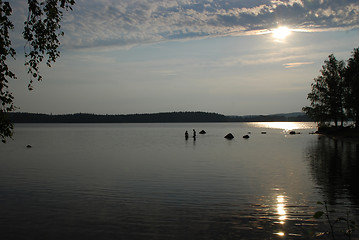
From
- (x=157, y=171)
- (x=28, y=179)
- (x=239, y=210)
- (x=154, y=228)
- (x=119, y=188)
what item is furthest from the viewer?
(x=157, y=171)

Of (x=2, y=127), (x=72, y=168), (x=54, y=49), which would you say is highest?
(x=54, y=49)

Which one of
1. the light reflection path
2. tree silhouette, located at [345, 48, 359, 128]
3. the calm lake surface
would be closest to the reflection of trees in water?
the calm lake surface

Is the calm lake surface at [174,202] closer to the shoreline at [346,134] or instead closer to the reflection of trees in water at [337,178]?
the reflection of trees in water at [337,178]

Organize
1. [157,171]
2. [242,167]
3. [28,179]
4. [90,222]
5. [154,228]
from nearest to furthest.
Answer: [154,228] < [90,222] < [28,179] < [157,171] < [242,167]

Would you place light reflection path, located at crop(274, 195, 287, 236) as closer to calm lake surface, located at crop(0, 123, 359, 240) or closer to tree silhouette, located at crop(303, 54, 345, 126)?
calm lake surface, located at crop(0, 123, 359, 240)

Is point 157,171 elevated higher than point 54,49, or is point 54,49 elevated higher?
point 54,49

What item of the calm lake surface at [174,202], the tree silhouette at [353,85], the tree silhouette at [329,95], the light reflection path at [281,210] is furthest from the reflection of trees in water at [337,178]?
the tree silhouette at [329,95]

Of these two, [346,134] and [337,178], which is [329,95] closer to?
[346,134]

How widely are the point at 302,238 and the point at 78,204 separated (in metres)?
11.9

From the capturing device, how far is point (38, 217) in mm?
16031

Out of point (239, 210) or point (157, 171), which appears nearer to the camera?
point (239, 210)

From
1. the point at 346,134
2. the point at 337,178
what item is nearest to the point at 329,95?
the point at 346,134

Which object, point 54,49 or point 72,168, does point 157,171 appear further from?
point 54,49

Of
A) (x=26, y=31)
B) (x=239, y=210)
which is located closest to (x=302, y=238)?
(x=239, y=210)
